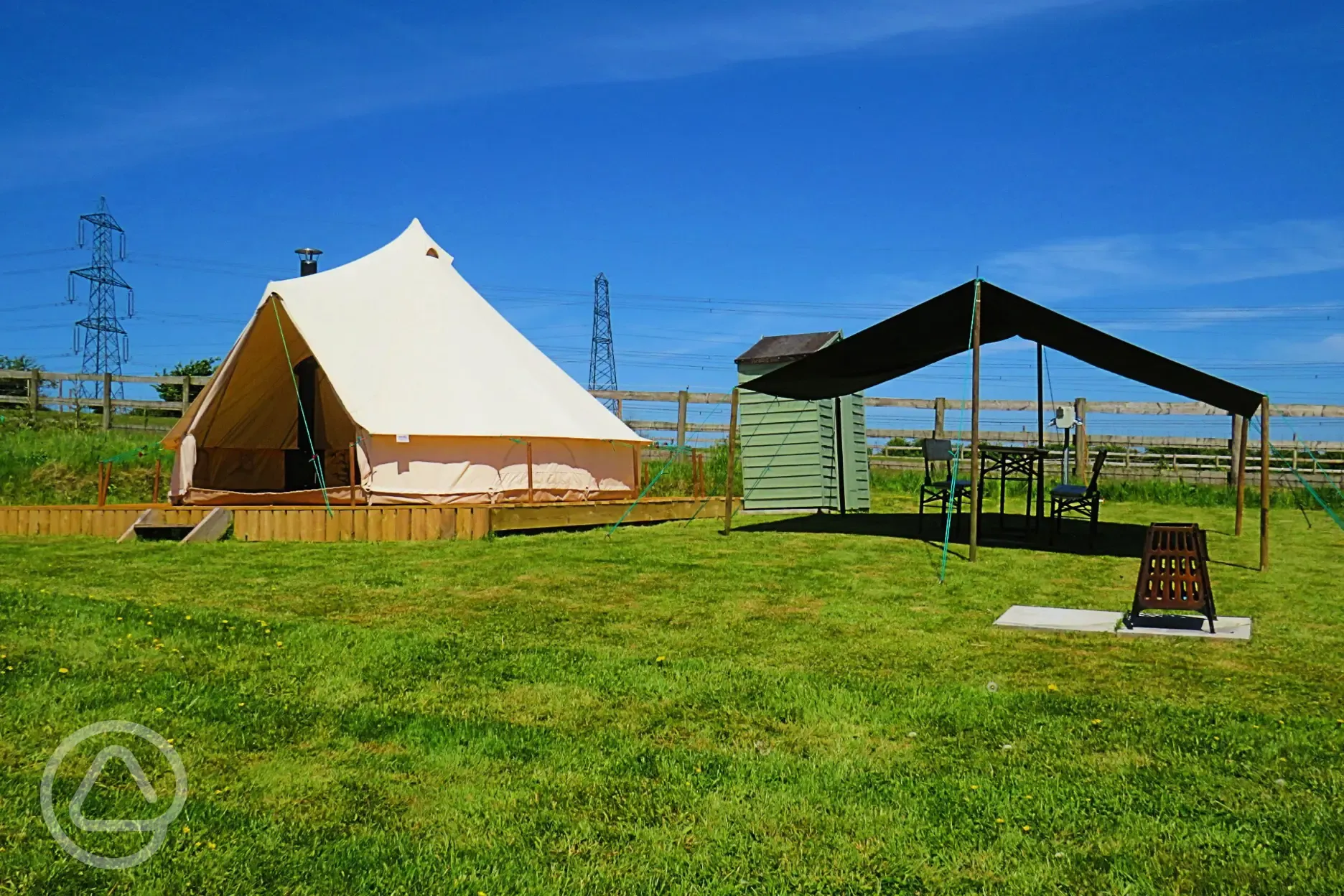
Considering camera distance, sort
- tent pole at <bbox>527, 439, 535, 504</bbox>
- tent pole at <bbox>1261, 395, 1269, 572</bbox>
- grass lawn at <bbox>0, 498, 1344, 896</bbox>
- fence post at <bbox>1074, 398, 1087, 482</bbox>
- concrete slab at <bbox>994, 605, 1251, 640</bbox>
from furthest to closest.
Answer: fence post at <bbox>1074, 398, 1087, 482</bbox> → tent pole at <bbox>527, 439, 535, 504</bbox> → tent pole at <bbox>1261, 395, 1269, 572</bbox> → concrete slab at <bbox>994, 605, 1251, 640</bbox> → grass lawn at <bbox>0, 498, 1344, 896</bbox>

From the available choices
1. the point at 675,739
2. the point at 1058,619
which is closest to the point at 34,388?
the point at 1058,619

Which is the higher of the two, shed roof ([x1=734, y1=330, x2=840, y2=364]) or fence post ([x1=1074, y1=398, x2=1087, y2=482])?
shed roof ([x1=734, y1=330, x2=840, y2=364])

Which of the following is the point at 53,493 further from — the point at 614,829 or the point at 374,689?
the point at 614,829

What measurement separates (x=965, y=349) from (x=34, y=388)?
18.7 m

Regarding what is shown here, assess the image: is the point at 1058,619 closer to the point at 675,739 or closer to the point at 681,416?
the point at 675,739

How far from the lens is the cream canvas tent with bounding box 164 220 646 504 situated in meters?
11.7

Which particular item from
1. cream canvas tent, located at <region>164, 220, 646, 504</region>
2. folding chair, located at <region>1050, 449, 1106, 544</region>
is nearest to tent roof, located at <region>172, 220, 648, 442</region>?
cream canvas tent, located at <region>164, 220, 646, 504</region>

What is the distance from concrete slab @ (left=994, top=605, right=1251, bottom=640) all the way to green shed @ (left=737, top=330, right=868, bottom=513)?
6709 mm

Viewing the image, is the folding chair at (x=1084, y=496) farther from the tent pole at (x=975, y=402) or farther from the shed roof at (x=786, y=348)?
the shed roof at (x=786, y=348)

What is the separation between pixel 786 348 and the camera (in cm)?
1315

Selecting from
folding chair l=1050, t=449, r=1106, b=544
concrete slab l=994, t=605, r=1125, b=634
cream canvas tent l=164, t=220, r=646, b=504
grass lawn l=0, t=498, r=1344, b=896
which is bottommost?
grass lawn l=0, t=498, r=1344, b=896

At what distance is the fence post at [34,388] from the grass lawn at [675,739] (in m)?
16.5

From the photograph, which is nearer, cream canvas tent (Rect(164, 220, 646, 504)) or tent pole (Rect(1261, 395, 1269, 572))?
tent pole (Rect(1261, 395, 1269, 572))

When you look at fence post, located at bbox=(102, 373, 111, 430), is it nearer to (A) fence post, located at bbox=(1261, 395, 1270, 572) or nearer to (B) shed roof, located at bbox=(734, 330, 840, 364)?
(B) shed roof, located at bbox=(734, 330, 840, 364)
